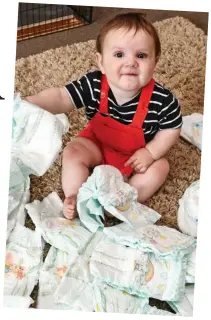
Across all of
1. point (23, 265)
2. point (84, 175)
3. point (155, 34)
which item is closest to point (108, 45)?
point (155, 34)

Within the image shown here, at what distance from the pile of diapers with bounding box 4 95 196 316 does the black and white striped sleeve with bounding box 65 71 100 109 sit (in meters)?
0.03

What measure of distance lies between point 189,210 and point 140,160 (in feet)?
0.32

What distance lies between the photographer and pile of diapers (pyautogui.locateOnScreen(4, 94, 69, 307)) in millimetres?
Result: 685

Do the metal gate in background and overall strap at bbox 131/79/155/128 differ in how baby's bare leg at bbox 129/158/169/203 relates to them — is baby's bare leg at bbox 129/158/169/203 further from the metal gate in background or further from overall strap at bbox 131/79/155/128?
the metal gate in background

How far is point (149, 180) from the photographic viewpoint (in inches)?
29.4

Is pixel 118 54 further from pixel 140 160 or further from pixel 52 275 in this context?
pixel 52 275

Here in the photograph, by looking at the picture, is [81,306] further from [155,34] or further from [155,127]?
[155,34]

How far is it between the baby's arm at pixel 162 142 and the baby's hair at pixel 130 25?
0.11 meters

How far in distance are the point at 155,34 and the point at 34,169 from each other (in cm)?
26

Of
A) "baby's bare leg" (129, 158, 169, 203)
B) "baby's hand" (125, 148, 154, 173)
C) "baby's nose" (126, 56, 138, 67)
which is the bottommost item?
"baby's bare leg" (129, 158, 169, 203)

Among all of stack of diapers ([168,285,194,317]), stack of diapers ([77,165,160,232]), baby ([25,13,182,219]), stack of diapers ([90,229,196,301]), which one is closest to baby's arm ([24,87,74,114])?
baby ([25,13,182,219])

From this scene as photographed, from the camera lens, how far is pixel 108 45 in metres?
0.71

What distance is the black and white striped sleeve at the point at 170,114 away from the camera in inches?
29.3

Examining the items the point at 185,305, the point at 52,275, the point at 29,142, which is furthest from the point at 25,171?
the point at 185,305
